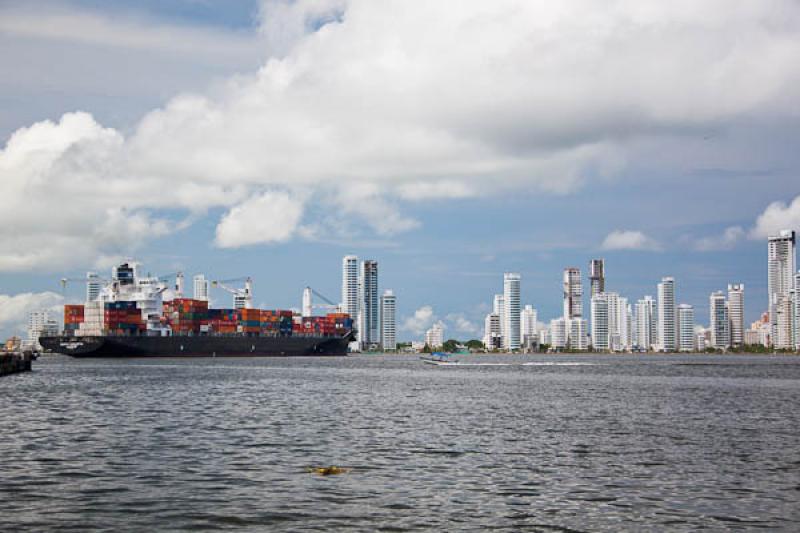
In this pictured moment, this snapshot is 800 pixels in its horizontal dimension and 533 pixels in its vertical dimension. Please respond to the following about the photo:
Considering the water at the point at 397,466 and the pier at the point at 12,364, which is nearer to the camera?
the water at the point at 397,466

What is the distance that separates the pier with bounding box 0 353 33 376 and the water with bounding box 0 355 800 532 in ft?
174

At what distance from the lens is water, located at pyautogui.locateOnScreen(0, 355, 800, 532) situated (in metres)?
24.1

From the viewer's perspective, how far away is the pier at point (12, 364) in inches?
4369

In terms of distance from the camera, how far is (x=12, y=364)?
118688mm

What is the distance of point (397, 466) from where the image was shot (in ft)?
108

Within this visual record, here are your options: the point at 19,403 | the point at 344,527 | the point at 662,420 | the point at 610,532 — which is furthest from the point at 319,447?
the point at 19,403

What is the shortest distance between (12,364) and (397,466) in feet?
333

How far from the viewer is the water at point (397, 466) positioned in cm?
2406

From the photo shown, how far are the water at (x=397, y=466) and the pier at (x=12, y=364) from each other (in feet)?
174

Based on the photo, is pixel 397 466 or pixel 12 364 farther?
pixel 12 364

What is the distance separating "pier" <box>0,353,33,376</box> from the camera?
110963 millimetres

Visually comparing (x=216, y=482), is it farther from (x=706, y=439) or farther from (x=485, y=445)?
(x=706, y=439)

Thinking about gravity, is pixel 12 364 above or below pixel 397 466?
below

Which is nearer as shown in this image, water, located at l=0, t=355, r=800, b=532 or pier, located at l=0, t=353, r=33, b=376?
water, located at l=0, t=355, r=800, b=532
